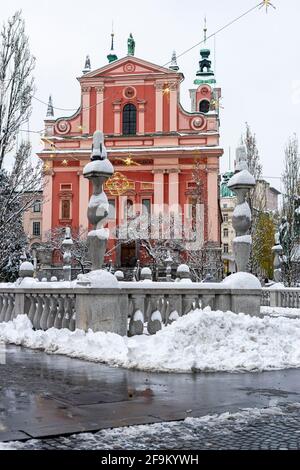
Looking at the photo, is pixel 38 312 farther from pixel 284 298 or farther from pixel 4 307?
pixel 284 298

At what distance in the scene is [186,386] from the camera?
25.2ft

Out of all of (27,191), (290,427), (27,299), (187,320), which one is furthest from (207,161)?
(290,427)

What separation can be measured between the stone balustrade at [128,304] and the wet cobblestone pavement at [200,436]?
559 cm

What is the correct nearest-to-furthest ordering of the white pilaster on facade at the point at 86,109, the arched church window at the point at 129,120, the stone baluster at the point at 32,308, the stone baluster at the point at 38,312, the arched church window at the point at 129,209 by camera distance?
the stone baluster at the point at 38,312 < the stone baluster at the point at 32,308 < the arched church window at the point at 129,209 < the white pilaster on facade at the point at 86,109 < the arched church window at the point at 129,120

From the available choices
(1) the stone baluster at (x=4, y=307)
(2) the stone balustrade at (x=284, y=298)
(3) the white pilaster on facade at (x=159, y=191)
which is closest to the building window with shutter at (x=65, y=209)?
(3) the white pilaster on facade at (x=159, y=191)

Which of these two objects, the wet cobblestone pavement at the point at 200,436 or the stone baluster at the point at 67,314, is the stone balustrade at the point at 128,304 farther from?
the wet cobblestone pavement at the point at 200,436

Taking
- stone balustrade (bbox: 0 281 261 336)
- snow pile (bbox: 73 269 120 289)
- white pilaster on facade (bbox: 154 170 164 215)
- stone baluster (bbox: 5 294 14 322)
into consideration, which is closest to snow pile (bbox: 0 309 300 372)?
stone balustrade (bbox: 0 281 261 336)

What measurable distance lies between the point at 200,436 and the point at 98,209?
7321mm

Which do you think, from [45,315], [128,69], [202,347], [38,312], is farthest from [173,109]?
[202,347]

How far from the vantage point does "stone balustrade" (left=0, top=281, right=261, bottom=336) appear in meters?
11.4

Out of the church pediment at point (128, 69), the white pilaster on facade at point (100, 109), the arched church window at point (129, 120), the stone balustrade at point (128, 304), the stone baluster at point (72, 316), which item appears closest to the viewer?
the stone balustrade at point (128, 304)

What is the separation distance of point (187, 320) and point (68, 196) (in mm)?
48945

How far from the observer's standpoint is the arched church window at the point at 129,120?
58.1 m
